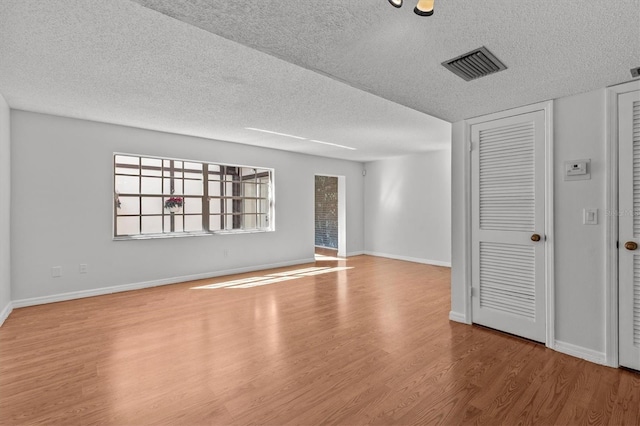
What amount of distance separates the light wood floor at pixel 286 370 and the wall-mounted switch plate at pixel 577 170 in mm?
1520

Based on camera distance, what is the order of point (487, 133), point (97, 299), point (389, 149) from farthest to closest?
point (389, 149)
point (97, 299)
point (487, 133)

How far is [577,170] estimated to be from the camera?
8.36 ft

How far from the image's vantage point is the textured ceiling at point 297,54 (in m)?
1.59

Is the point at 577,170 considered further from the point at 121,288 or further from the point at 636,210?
the point at 121,288

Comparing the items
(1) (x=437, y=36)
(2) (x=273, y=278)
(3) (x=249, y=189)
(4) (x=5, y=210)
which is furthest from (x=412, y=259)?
(4) (x=5, y=210)

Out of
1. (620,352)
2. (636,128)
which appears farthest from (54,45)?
(620,352)

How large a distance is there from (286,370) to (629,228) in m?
2.85

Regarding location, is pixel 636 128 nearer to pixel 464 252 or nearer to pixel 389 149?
pixel 464 252

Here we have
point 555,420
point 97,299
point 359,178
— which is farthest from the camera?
point 359,178

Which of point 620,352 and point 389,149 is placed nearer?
point 620,352

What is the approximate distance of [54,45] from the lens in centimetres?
229

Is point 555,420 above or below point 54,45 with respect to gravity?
below

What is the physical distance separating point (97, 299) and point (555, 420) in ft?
16.6

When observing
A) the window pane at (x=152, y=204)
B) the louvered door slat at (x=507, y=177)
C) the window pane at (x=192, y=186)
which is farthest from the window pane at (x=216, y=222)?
the louvered door slat at (x=507, y=177)
